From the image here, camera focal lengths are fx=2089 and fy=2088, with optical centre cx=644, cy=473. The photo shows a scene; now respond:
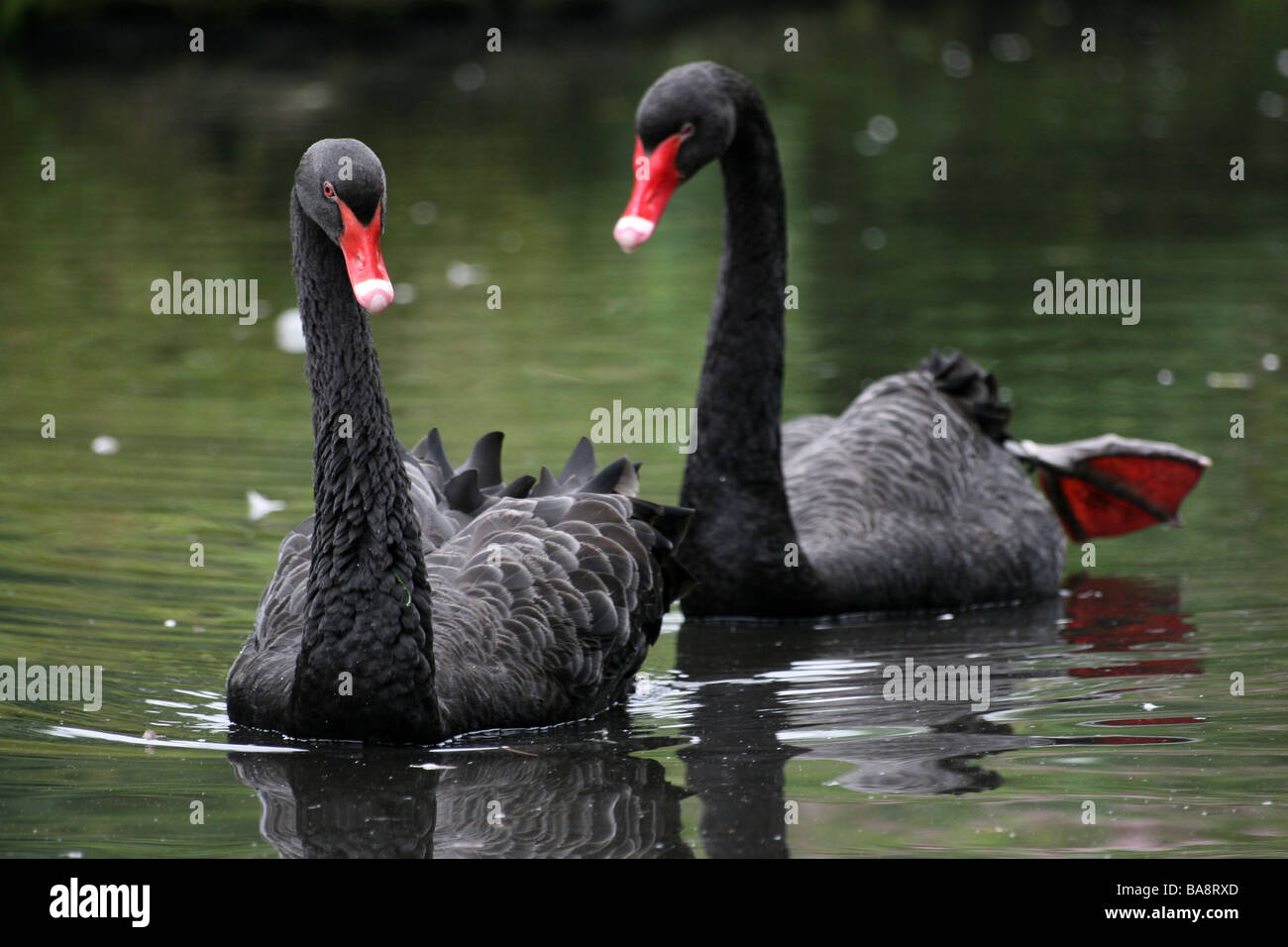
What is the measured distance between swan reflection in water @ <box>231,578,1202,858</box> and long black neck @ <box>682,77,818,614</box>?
160 millimetres

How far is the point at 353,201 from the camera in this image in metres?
4.56

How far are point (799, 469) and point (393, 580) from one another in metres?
2.46

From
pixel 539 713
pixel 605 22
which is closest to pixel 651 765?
pixel 539 713

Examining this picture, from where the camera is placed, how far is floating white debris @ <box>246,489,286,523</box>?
7.33 meters

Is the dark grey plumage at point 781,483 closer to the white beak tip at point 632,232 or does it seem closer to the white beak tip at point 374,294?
the white beak tip at point 632,232

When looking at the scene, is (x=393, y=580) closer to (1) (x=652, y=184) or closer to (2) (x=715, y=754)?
(2) (x=715, y=754)

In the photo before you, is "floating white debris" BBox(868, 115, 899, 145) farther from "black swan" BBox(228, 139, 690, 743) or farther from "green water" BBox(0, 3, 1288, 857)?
"black swan" BBox(228, 139, 690, 743)

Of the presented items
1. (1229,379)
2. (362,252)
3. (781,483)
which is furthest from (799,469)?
(1229,379)

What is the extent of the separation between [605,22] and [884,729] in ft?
82.8

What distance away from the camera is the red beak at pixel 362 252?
4.48 metres

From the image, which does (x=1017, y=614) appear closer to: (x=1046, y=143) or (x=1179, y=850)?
(x=1179, y=850)

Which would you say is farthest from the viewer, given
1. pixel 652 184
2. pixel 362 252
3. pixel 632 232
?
pixel 652 184

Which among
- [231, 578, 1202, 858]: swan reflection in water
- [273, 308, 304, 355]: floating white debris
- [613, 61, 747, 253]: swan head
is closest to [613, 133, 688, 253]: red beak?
[613, 61, 747, 253]: swan head

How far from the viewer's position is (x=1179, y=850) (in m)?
4.23
